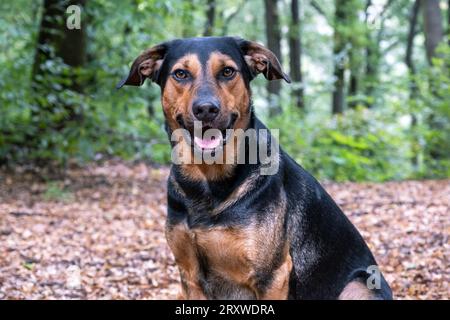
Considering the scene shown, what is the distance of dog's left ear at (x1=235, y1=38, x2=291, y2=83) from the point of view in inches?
169

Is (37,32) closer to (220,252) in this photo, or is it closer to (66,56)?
(66,56)

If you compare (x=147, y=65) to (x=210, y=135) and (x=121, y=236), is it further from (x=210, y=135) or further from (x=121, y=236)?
(x=121, y=236)

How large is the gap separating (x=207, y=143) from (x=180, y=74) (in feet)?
1.61

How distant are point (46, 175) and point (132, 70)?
7.55 metres

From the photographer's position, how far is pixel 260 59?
4.37 metres

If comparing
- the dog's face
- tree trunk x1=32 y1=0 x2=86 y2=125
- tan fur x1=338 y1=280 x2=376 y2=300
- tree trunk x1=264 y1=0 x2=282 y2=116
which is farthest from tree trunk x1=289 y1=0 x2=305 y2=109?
tan fur x1=338 y1=280 x2=376 y2=300

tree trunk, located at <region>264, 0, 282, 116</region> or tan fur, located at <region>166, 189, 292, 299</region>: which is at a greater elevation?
tree trunk, located at <region>264, 0, 282, 116</region>

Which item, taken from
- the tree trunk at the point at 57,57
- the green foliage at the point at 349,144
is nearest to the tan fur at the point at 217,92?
the tree trunk at the point at 57,57

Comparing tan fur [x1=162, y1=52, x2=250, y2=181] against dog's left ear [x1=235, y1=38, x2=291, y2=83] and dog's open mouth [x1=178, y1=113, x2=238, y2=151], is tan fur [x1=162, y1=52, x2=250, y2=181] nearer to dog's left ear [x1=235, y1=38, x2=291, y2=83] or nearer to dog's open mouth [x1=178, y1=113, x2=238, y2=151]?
dog's open mouth [x1=178, y1=113, x2=238, y2=151]

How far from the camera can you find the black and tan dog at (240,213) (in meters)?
3.90

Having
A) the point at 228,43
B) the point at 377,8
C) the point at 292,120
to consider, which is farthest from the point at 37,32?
the point at 377,8

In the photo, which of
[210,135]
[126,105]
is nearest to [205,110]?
[210,135]

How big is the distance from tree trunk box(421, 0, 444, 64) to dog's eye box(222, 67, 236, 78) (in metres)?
13.8
